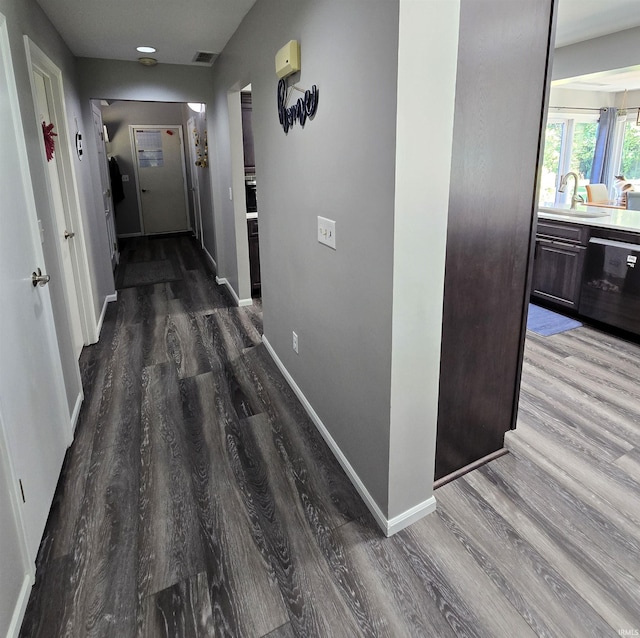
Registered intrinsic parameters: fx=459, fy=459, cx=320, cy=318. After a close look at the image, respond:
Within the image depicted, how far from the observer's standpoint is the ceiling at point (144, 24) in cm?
277

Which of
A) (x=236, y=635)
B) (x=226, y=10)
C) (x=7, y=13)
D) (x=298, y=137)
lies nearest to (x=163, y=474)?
(x=236, y=635)

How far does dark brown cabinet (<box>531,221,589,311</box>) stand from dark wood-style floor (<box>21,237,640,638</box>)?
1.15 m

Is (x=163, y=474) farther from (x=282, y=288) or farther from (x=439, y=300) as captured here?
(x=439, y=300)

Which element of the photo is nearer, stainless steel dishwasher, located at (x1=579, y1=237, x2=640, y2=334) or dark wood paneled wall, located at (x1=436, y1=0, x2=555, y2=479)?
dark wood paneled wall, located at (x1=436, y1=0, x2=555, y2=479)

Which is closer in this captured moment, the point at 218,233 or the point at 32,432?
the point at 32,432

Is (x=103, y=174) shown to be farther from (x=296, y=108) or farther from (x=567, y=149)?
(x=567, y=149)

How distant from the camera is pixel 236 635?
1422mm

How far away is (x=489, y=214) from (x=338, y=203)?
1.94ft

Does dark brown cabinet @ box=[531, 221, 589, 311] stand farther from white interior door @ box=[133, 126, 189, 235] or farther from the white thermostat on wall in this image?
white interior door @ box=[133, 126, 189, 235]

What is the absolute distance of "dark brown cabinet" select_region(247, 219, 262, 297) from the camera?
450 centimetres

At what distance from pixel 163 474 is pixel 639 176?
9.09 metres

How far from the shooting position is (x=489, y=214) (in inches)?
70.4

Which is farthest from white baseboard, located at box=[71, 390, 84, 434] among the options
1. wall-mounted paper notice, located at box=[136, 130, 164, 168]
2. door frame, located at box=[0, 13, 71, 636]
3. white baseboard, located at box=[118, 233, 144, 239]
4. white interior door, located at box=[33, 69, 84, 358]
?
wall-mounted paper notice, located at box=[136, 130, 164, 168]

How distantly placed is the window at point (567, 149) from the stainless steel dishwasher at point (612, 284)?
467 cm
